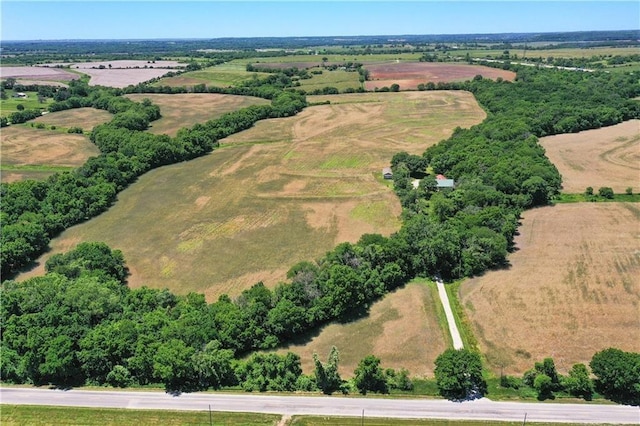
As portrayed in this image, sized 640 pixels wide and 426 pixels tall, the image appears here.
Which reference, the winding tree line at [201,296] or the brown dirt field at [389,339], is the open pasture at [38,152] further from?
the brown dirt field at [389,339]

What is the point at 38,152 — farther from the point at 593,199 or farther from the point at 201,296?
the point at 593,199

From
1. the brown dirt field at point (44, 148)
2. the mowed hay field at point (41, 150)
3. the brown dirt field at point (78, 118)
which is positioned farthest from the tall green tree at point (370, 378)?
the brown dirt field at point (78, 118)

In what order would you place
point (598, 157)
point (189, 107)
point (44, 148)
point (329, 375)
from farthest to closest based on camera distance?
point (189, 107)
point (44, 148)
point (598, 157)
point (329, 375)

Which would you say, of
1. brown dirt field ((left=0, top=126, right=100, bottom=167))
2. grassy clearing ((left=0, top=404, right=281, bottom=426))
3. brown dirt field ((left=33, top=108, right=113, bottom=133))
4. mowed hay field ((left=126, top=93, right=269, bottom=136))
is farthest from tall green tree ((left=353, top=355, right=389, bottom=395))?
brown dirt field ((left=33, top=108, right=113, bottom=133))

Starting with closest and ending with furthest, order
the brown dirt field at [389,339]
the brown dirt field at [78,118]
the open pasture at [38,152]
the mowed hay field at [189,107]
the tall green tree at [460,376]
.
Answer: the tall green tree at [460,376], the brown dirt field at [389,339], the open pasture at [38,152], the brown dirt field at [78,118], the mowed hay field at [189,107]

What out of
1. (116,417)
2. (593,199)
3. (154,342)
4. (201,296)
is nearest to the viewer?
(116,417)

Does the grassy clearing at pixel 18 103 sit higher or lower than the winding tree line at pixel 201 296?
higher

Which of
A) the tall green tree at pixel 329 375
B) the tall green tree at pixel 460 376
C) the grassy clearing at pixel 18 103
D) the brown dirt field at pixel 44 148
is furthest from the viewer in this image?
the grassy clearing at pixel 18 103

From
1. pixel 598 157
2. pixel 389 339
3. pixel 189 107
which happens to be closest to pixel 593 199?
pixel 598 157
